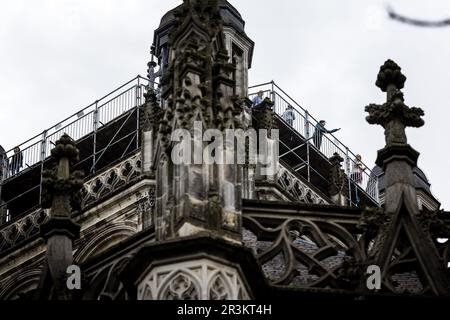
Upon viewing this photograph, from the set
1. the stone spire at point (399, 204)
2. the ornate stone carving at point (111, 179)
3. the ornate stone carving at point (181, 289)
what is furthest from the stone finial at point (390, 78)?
the ornate stone carving at point (111, 179)

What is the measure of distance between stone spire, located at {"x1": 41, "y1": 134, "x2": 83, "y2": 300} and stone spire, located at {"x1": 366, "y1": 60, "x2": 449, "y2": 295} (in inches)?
119

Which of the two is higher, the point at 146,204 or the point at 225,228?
the point at 146,204

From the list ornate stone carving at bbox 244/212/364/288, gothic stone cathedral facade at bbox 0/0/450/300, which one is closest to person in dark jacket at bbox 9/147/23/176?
gothic stone cathedral facade at bbox 0/0/450/300

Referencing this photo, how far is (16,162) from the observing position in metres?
51.9

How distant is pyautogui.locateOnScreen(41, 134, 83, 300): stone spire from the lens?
20984 mm

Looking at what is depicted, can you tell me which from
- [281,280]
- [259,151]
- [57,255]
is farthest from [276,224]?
[259,151]

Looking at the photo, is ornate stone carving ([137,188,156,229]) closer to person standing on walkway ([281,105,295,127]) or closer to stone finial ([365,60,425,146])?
person standing on walkway ([281,105,295,127])

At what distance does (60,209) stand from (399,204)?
346 centimetres

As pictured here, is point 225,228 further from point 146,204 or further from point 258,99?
point 258,99

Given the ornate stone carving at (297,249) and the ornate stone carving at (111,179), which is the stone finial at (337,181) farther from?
the ornate stone carving at (297,249)

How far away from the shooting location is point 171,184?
19703 millimetres

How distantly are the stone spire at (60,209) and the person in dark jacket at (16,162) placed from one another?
97.6ft

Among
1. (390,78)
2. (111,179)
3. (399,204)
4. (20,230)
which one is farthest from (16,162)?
(399,204)

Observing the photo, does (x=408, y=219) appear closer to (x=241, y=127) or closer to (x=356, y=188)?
(x=241, y=127)
